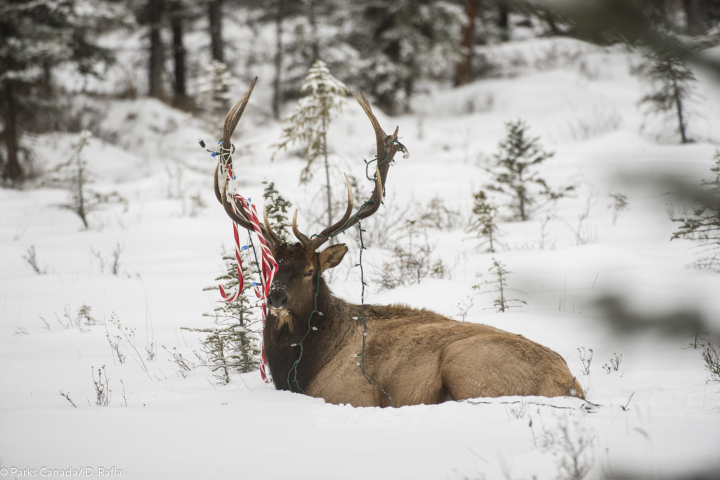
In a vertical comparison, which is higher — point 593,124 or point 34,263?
point 593,124

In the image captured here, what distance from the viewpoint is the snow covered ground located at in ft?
5.51

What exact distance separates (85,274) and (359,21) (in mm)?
17067

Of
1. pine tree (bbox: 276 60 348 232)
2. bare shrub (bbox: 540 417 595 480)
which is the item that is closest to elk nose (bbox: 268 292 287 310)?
bare shrub (bbox: 540 417 595 480)

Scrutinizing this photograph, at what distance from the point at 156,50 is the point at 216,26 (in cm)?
251

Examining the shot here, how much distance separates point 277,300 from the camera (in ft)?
14.7

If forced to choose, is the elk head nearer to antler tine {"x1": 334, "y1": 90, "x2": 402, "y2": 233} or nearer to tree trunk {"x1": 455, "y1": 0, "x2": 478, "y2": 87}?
antler tine {"x1": 334, "y1": 90, "x2": 402, "y2": 233}

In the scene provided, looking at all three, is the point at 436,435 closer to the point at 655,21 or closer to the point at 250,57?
the point at 655,21

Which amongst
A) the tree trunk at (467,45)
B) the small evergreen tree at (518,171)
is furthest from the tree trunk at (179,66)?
the small evergreen tree at (518,171)

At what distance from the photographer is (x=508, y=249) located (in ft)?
27.1

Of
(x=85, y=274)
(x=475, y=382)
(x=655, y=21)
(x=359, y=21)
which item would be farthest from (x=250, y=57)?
(x=655, y=21)

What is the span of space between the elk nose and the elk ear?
1.98ft

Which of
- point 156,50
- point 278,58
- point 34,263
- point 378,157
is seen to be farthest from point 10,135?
point 378,157

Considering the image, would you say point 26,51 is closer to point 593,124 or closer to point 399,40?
point 399,40

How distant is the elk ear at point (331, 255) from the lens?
497cm
